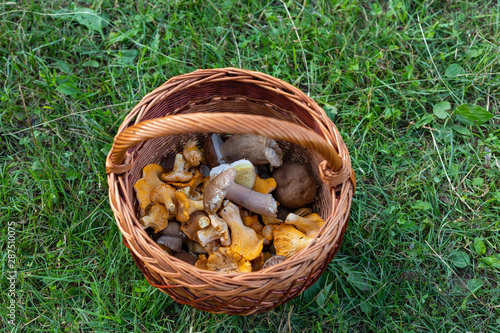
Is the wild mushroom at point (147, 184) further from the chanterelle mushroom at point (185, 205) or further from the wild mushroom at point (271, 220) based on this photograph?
the wild mushroom at point (271, 220)

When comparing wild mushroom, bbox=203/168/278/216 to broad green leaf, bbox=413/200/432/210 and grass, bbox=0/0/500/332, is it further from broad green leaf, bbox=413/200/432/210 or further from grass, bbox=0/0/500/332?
broad green leaf, bbox=413/200/432/210

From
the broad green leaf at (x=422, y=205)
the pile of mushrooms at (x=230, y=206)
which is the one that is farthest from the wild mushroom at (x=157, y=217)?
the broad green leaf at (x=422, y=205)

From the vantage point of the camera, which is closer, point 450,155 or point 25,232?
point 25,232

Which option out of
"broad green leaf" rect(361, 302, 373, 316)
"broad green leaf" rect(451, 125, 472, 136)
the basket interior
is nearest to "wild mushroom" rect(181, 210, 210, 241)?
the basket interior

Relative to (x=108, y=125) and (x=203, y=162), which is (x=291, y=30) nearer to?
(x=203, y=162)

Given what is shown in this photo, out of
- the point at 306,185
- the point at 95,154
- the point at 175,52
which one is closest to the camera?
the point at 306,185

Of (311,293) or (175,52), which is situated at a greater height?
(175,52)

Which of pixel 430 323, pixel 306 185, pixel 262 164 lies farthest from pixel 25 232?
pixel 430 323
